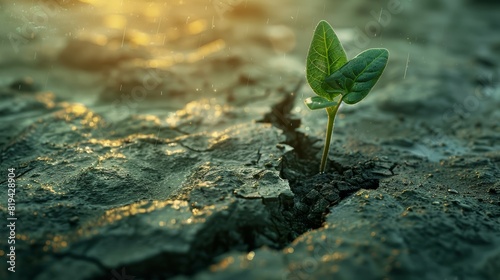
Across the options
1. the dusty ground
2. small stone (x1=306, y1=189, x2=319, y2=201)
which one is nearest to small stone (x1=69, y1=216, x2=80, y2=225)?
the dusty ground

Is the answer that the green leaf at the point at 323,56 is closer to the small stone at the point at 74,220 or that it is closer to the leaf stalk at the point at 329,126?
the leaf stalk at the point at 329,126

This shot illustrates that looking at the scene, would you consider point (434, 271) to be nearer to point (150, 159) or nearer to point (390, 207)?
point (390, 207)

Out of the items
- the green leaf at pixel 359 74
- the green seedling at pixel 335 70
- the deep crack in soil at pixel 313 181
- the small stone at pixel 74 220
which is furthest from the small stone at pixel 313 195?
the small stone at pixel 74 220

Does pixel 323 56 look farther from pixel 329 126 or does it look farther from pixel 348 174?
pixel 348 174

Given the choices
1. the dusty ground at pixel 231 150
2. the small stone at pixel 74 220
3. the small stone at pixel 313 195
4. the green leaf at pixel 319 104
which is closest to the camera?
the dusty ground at pixel 231 150

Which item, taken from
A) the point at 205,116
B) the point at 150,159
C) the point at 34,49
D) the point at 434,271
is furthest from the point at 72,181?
the point at 34,49

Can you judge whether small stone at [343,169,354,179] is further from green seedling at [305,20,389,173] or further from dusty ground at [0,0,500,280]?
green seedling at [305,20,389,173]

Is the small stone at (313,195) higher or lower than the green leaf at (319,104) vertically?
lower

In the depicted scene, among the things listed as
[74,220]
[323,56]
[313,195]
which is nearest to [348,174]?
[313,195]
